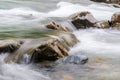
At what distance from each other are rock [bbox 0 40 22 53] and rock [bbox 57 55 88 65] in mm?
1243

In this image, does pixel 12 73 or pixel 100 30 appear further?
pixel 100 30

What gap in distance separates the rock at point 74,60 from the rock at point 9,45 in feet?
4.08

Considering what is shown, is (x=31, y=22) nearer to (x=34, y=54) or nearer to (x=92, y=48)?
(x=92, y=48)

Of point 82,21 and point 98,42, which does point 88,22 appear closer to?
point 82,21

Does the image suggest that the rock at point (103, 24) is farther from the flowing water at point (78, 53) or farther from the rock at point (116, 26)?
the flowing water at point (78, 53)

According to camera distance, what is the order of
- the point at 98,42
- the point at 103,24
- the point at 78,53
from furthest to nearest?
the point at 103,24
the point at 98,42
the point at 78,53

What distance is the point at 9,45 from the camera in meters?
8.53

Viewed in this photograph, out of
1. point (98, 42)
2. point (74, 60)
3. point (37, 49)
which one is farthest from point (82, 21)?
point (37, 49)

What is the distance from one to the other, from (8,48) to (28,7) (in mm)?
11386

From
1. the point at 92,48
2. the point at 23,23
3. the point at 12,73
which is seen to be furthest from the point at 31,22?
the point at 12,73

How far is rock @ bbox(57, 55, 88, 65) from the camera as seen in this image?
842 cm

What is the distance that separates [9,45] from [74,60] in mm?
1763

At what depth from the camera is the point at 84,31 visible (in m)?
13.2

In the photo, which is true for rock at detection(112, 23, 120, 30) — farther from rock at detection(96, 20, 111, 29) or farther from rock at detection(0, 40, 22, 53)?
rock at detection(0, 40, 22, 53)
